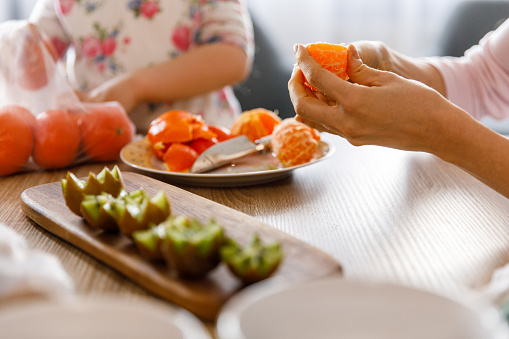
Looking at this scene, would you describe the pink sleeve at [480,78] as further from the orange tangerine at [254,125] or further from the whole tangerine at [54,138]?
the whole tangerine at [54,138]

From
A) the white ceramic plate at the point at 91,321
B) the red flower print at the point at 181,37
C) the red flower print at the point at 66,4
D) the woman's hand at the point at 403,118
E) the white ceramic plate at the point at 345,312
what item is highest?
the white ceramic plate at the point at 91,321

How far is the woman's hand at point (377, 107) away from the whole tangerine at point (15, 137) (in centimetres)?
55

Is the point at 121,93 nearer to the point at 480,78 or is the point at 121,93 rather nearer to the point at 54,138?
the point at 54,138

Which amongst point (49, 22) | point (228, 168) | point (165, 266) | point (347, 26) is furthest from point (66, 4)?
point (347, 26)

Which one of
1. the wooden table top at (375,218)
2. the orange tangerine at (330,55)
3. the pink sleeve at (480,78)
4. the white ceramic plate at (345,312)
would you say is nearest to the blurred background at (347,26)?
the pink sleeve at (480,78)

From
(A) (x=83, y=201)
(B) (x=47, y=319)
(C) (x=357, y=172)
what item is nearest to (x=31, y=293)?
(B) (x=47, y=319)

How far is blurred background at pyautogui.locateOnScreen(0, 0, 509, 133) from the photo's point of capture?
3.18 meters

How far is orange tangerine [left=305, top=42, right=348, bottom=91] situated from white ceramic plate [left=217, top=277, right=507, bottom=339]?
59 cm

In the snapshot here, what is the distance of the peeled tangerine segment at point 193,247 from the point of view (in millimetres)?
558

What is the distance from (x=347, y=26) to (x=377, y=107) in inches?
106

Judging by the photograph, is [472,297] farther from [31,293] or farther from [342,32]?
[342,32]

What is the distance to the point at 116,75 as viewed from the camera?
1.83 m

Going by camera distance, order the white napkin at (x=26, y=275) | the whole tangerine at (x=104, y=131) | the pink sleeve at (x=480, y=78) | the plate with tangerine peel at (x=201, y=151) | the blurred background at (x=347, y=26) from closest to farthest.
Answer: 1. the white napkin at (x=26, y=275)
2. the plate with tangerine peel at (x=201, y=151)
3. the whole tangerine at (x=104, y=131)
4. the pink sleeve at (x=480, y=78)
5. the blurred background at (x=347, y=26)

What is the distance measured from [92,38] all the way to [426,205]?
1279 millimetres
